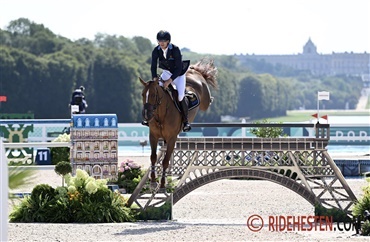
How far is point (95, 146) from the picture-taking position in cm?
1698

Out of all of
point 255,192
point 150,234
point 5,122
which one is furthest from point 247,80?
point 150,234

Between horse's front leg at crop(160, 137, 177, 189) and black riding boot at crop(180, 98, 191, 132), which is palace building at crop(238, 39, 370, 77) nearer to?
horse's front leg at crop(160, 137, 177, 189)

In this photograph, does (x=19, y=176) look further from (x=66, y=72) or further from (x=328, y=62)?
(x=328, y=62)

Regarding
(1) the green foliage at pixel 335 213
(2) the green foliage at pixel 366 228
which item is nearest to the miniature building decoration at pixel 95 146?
(1) the green foliage at pixel 335 213

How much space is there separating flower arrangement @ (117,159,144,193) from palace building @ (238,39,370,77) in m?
169

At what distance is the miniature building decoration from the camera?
16906 millimetres

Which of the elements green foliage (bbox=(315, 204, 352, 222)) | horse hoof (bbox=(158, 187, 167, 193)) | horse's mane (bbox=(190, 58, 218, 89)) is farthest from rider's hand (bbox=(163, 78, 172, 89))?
green foliage (bbox=(315, 204, 352, 222))

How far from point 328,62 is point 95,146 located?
176 metres

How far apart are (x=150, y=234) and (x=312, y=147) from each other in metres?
3.00

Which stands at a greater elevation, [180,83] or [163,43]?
[163,43]

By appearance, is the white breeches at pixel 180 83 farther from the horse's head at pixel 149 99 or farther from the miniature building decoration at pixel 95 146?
the miniature building decoration at pixel 95 146

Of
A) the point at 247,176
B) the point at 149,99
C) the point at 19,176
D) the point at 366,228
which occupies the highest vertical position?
the point at 149,99

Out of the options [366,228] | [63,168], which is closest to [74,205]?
[63,168]

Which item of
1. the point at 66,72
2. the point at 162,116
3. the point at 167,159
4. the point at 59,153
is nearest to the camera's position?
the point at 162,116
